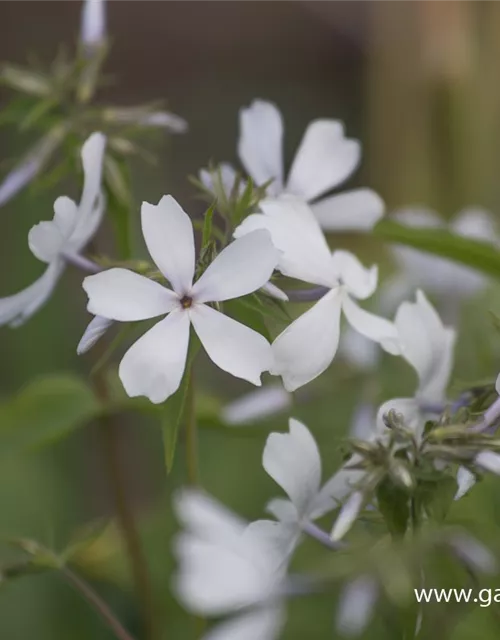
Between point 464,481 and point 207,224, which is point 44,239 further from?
point 464,481

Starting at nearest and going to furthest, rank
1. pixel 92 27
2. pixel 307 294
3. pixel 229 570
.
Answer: pixel 229 570, pixel 307 294, pixel 92 27

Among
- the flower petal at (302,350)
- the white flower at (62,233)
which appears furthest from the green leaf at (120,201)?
the flower petal at (302,350)

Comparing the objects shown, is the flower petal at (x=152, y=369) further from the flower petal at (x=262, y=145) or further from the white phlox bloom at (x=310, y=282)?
the flower petal at (x=262, y=145)

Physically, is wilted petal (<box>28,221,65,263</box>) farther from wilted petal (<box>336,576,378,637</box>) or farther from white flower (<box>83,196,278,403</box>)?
wilted petal (<box>336,576,378,637</box>)

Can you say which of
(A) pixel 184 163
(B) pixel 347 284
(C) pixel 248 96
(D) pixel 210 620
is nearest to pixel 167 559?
(D) pixel 210 620

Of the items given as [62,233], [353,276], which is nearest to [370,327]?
[353,276]

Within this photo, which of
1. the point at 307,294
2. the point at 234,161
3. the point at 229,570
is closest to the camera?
the point at 229,570

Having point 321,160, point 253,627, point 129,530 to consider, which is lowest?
point 129,530

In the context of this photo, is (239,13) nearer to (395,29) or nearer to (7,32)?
(395,29)
